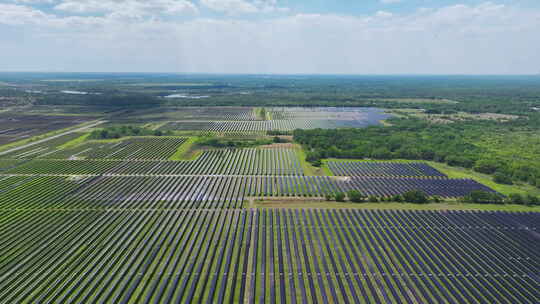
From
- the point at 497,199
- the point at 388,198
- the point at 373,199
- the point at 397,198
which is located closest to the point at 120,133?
the point at 373,199

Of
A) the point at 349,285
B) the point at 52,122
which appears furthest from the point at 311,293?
the point at 52,122

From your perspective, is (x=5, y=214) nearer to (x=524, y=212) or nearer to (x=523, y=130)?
(x=524, y=212)

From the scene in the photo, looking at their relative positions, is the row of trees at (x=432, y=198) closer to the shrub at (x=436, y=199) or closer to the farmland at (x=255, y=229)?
the shrub at (x=436, y=199)

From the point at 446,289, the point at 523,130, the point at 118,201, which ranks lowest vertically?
the point at 446,289

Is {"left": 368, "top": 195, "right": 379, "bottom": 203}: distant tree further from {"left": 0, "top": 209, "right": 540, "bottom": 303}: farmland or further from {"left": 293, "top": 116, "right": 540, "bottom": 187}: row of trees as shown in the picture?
{"left": 293, "top": 116, "right": 540, "bottom": 187}: row of trees

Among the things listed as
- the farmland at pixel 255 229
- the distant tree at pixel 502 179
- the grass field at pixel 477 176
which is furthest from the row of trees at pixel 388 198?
the distant tree at pixel 502 179

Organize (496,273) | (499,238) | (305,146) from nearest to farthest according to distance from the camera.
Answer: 1. (496,273)
2. (499,238)
3. (305,146)
